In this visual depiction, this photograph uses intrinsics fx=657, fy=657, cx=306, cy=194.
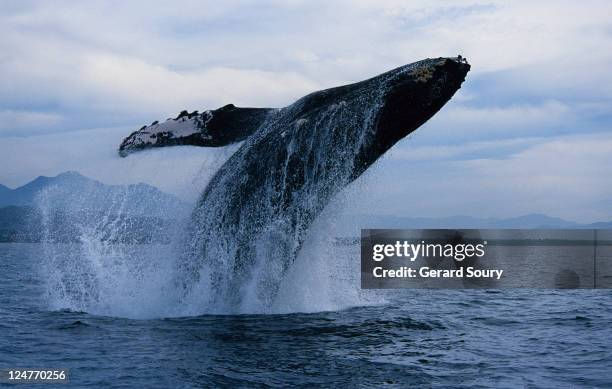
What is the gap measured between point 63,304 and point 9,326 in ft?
9.15

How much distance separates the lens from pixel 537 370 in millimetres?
9125

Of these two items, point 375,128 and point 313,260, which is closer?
point 375,128

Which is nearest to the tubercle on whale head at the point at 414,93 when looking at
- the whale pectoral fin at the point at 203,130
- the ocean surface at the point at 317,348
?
the whale pectoral fin at the point at 203,130

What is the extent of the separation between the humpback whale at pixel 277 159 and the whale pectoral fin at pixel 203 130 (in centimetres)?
2

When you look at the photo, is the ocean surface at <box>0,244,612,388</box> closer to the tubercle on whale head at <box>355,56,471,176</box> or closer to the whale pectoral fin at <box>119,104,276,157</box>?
the whale pectoral fin at <box>119,104,276,157</box>

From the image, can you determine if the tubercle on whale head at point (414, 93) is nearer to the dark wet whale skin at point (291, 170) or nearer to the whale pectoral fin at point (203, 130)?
the dark wet whale skin at point (291, 170)

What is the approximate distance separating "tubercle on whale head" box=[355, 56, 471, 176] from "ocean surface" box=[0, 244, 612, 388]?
11.4ft

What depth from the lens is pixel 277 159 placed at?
11.5 m

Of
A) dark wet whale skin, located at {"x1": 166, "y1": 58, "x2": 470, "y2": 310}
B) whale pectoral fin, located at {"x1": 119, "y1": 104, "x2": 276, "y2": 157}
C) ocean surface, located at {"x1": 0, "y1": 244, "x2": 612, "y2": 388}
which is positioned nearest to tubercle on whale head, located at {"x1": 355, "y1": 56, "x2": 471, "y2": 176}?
dark wet whale skin, located at {"x1": 166, "y1": 58, "x2": 470, "y2": 310}

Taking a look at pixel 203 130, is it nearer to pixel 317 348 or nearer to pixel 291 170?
pixel 291 170

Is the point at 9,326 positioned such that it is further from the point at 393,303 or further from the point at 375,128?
the point at 393,303

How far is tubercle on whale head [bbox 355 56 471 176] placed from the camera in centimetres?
1014

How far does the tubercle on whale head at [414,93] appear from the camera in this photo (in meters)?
10.1

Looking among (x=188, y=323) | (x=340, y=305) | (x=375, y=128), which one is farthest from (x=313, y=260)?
(x=375, y=128)
